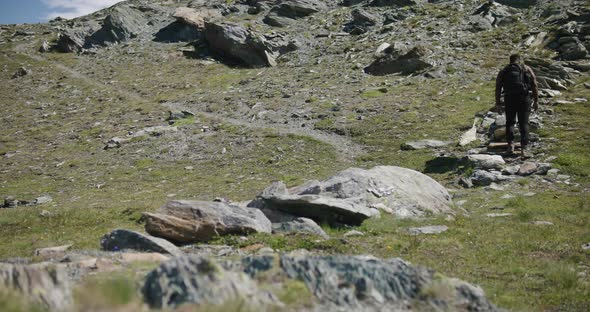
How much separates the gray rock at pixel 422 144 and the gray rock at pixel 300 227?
14.8m

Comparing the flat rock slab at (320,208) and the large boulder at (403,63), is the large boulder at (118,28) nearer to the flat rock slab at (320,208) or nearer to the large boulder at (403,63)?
the large boulder at (403,63)

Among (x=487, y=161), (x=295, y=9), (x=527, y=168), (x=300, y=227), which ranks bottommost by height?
(x=527, y=168)

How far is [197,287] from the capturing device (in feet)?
16.0

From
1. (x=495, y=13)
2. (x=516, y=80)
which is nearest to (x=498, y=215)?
(x=516, y=80)

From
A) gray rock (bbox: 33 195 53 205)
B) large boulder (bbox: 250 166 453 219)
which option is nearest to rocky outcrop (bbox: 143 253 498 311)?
large boulder (bbox: 250 166 453 219)

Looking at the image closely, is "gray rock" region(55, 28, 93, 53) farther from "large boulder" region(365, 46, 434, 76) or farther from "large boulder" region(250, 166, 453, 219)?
"large boulder" region(250, 166, 453, 219)

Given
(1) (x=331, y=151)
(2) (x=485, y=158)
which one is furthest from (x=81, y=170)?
(2) (x=485, y=158)

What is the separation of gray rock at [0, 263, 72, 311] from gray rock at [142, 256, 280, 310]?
2.82 ft

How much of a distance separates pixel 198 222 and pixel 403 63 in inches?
1504

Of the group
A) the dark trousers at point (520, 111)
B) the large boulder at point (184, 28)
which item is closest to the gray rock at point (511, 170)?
the dark trousers at point (520, 111)

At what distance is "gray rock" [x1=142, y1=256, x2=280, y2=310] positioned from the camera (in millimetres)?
4758

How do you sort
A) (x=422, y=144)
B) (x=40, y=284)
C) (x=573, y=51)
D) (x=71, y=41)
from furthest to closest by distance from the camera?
(x=71, y=41), (x=573, y=51), (x=422, y=144), (x=40, y=284)

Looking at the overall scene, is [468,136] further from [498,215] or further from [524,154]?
[498,215]

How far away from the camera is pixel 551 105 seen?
2669 cm
